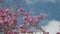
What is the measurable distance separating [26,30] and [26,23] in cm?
18

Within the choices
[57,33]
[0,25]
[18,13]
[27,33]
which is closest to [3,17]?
[0,25]

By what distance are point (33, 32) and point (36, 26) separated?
374mm

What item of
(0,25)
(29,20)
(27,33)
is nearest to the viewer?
(0,25)

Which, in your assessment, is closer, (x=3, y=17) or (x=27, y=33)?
(x=3, y=17)

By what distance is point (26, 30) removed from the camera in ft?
17.8

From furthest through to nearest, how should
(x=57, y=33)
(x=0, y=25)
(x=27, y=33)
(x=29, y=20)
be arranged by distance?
(x=57, y=33) → (x=27, y=33) → (x=29, y=20) → (x=0, y=25)

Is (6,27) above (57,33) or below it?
below

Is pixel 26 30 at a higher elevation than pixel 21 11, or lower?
lower

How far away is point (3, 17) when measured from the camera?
4742 mm

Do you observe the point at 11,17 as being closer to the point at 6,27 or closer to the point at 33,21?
the point at 6,27

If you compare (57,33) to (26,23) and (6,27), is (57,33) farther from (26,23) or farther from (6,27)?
(6,27)

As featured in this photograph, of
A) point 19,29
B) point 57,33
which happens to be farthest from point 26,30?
point 57,33

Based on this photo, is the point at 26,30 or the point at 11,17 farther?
the point at 26,30

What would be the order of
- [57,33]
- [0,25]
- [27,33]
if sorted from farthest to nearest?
[57,33], [27,33], [0,25]
